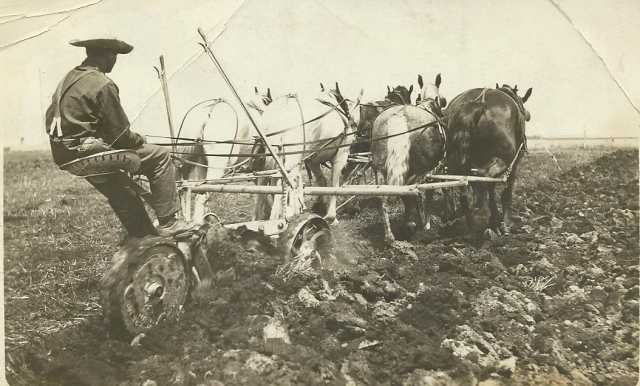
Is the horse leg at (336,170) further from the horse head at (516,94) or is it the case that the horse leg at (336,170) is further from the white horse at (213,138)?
the horse head at (516,94)

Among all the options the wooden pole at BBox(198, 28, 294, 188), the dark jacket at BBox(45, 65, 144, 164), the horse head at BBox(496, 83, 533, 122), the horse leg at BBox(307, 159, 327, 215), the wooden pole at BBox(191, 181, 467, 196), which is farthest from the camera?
the horse leg at BBox(307, 159, 327, 215)

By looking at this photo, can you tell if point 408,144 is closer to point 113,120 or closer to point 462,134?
point 462,134

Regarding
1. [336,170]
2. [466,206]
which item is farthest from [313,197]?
[466,206]

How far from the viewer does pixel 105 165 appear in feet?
9.48

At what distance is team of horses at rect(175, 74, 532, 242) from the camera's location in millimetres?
3432

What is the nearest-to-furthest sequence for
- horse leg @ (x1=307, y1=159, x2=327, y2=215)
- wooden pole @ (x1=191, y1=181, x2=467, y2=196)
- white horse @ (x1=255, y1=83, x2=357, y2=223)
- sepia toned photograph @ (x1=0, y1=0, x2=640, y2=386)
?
sepia toned photograph @ (x1=0, y1=0, x2=640, y2=386)
wooden pole @ (x1=191, y1=181, x2=467, y2=196)
white horse @ (x1=255, y1=83, x2=357, y2=223)
horse leg @ (x1=307, y1=159, x2=327, y2=215)

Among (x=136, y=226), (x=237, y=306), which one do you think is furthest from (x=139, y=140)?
(x=237, y=306)

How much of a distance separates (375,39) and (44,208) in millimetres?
2074

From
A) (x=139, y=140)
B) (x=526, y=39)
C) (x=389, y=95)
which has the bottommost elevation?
(x=139, y=140)

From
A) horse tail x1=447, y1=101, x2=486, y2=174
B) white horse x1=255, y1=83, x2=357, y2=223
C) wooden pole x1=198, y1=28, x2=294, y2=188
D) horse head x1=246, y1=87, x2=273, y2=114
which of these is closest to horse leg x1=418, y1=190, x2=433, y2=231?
horse tail x1=447, y1=101, x2=486, y2=174

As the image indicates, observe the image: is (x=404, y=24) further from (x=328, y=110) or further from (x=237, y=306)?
(x=237, y=306)

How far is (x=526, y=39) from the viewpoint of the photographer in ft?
11.0

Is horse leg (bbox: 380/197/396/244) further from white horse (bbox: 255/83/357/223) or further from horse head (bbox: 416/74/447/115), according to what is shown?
horse head (bbox: 416/74/447/115)

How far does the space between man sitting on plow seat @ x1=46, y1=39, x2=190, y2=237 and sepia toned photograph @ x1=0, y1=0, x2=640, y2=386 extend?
0.4 inches
